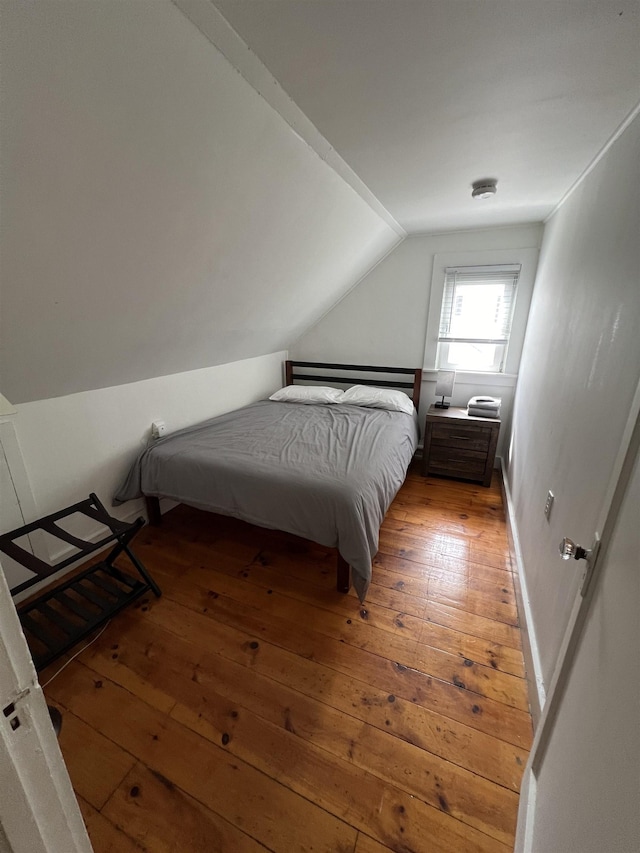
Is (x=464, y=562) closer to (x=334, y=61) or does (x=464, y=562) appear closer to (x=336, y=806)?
(x=336, y=806)

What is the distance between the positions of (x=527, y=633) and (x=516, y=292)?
2659mm

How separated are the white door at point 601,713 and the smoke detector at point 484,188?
180cm

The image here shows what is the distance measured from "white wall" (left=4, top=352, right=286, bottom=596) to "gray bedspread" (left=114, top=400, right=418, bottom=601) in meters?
0.17

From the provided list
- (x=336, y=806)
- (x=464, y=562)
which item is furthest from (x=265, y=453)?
(x=336, y=806)

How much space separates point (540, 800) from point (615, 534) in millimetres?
803

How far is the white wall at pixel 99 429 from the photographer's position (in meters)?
1.87

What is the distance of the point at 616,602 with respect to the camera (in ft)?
2.33

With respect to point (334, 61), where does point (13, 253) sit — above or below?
below

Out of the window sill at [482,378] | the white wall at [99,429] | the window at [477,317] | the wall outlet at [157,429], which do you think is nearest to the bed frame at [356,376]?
the window sill at [482,378]

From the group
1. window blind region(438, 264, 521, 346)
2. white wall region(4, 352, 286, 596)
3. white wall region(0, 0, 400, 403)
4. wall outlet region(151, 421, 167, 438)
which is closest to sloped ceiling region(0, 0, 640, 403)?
white wall region(0, 0, 400, 403)

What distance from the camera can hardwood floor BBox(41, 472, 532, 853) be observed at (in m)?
1.04

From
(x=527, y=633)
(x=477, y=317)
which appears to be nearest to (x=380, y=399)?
(x=477, y=317)

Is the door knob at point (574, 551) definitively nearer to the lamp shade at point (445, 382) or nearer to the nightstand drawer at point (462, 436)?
the nightstand drawer at point (462, 436)

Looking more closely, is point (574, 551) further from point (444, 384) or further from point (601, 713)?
point (444, 384)
